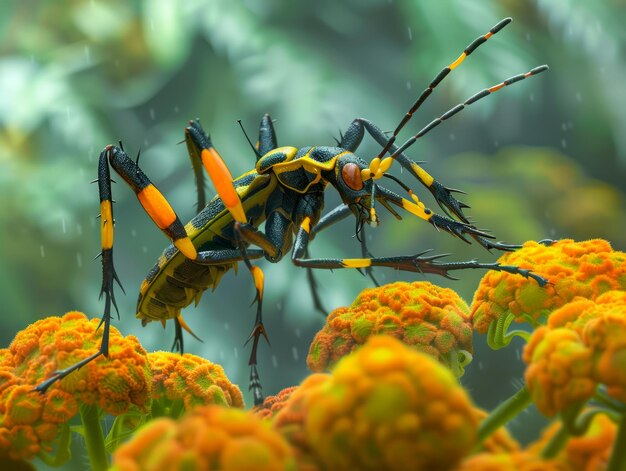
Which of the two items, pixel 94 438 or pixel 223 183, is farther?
pixel 223 183

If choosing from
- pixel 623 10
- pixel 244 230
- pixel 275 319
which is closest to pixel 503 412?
pixel 244 230

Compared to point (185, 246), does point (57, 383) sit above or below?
below

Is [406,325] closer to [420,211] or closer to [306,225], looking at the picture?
[420,211]

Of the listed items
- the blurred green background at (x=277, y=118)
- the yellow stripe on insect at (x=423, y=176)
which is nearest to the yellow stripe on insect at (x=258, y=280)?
the yellow stripe on insect at (x=423, y=176)

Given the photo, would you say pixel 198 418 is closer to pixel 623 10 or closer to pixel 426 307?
pixel 426 307

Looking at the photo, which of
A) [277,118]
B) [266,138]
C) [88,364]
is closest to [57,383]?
[88,364]

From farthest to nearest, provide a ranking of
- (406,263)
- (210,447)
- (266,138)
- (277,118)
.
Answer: (277,118) < (266,138) < (406,263) < (210,447)

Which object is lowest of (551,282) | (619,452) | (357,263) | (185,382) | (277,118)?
(619,452)

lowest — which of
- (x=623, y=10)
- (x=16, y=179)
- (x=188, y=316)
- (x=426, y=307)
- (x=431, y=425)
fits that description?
(x=431, y=425)
